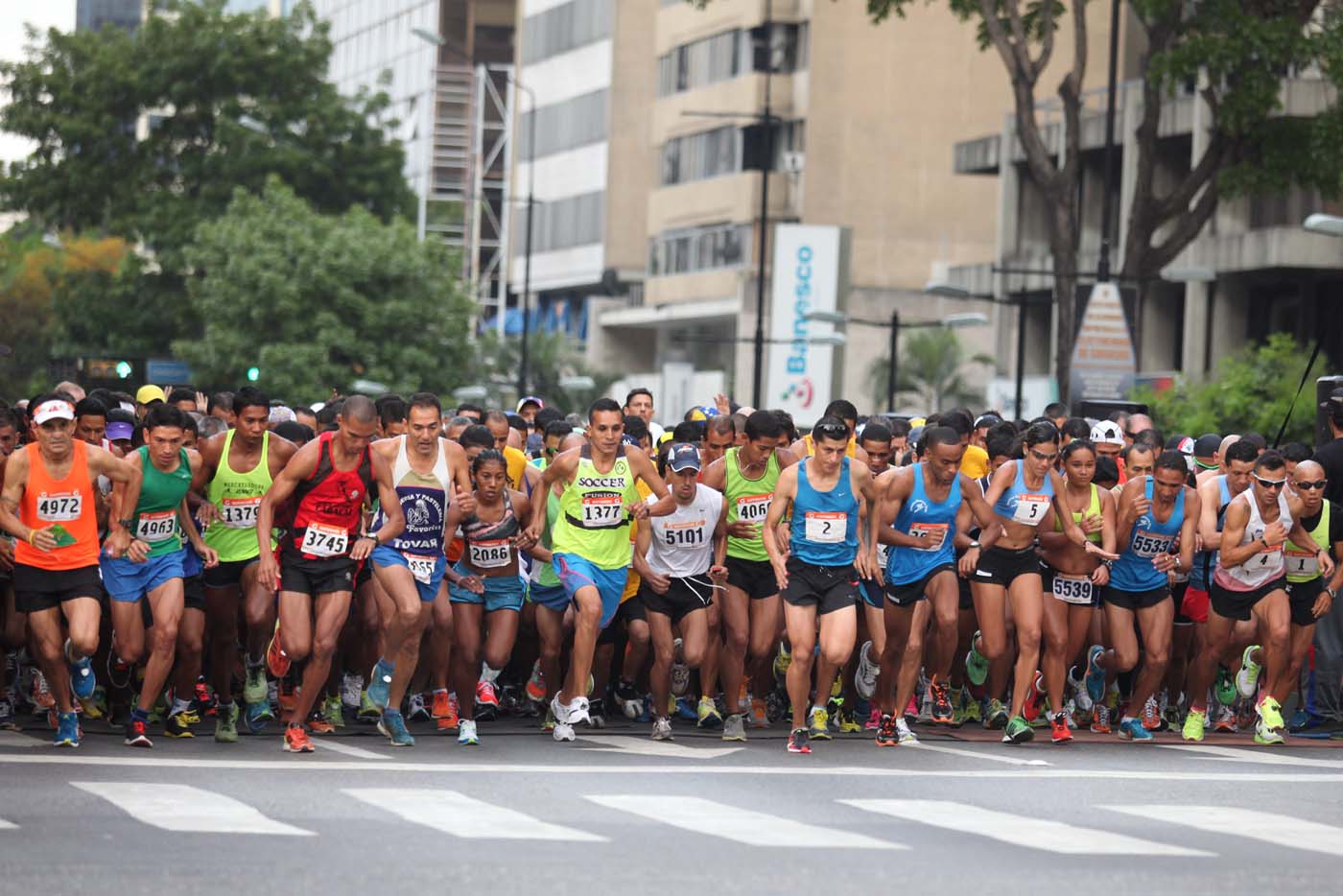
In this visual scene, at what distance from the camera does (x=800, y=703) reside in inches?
607

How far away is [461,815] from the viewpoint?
11.4 m

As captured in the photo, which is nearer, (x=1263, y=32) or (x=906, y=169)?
(x=1263, y=32)

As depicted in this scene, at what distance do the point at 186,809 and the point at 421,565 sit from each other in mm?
3626

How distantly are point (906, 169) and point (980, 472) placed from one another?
5009cm

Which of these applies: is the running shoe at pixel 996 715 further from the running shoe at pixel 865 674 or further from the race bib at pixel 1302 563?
the race bib at pixel 1302 563

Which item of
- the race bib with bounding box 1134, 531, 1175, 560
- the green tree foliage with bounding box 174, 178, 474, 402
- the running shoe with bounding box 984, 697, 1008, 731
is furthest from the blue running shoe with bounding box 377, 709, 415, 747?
the green tree foliage with bounding box 174, 178, 474, 402

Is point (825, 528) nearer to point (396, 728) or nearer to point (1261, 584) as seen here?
point (396, 728)

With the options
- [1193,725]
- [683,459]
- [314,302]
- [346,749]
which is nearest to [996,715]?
[1193,725]

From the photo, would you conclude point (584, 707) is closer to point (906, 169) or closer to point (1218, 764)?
point (1218, 764)

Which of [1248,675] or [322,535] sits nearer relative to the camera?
[322,535]

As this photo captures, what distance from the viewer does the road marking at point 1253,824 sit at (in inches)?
441

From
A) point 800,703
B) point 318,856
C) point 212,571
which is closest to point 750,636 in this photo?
point 800,703

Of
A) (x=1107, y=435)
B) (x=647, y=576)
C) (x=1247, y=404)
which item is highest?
(x=1247, y=404)

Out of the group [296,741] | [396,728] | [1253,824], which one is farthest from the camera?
[396,728]
